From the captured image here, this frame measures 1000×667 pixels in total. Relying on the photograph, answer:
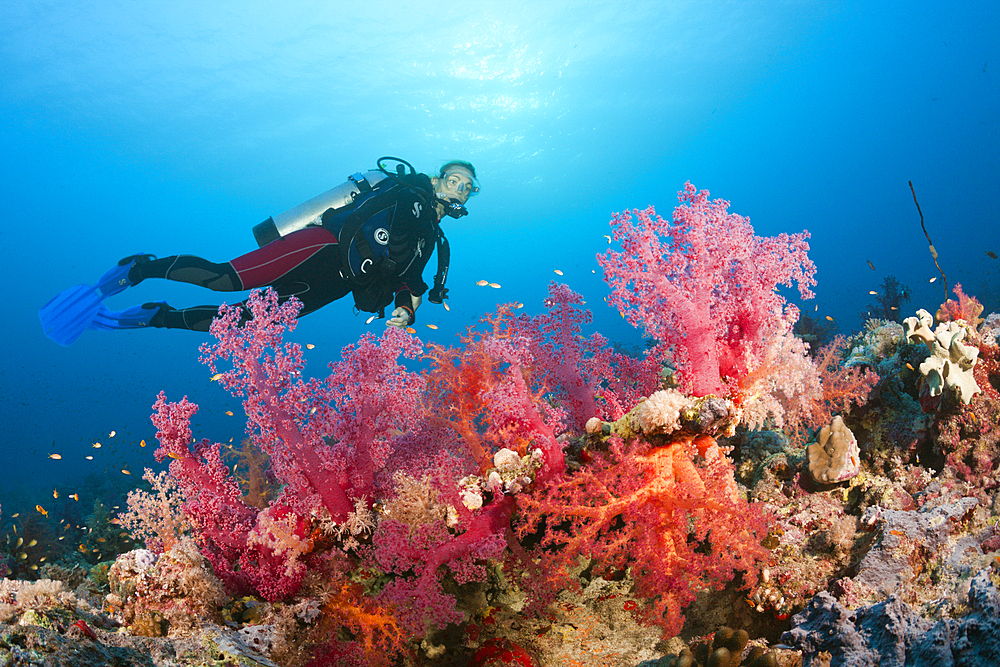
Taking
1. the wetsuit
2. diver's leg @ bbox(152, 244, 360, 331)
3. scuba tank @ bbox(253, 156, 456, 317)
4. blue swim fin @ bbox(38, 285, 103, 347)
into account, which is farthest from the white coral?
blue swim fin @ bbox(38, 285, 103, 347)

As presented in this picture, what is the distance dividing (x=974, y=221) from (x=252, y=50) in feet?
370

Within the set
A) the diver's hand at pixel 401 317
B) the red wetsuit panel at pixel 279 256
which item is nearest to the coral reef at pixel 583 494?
the diver's hand at pixel 401 317

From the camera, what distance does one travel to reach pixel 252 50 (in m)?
24.0

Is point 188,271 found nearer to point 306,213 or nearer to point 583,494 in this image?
point 306,213

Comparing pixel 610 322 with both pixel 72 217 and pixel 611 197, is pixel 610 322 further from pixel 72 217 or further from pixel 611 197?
pixel 72 217

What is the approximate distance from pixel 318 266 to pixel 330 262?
0.19 m

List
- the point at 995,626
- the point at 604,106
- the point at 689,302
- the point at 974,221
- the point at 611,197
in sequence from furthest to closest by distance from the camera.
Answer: the point at 974,221, the point at 611,197, the point at 604,106, the point at 689,302, the point at 995,626

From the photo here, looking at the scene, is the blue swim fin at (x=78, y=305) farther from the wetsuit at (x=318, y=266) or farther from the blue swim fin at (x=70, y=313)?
the wetsuit at (x=318, y=266)

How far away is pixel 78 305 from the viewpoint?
6.13m

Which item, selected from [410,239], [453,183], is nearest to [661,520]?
[410,239]

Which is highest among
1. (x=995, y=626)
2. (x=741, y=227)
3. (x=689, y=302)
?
(x=741, y=227)

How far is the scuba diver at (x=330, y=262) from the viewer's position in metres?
5.87

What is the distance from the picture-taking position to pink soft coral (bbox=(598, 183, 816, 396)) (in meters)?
2.78

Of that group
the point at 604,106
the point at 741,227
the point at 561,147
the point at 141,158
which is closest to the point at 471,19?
the point at 604,106
